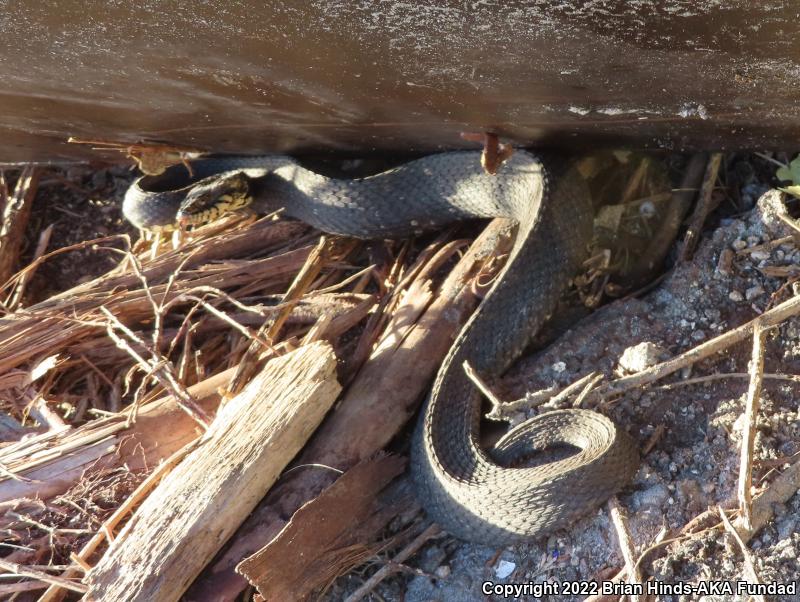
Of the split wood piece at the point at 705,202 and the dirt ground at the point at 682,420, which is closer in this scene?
the dirt ground at the point at 682,420

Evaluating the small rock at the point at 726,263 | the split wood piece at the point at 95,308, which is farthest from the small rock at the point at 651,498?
the split wood piece at the point at 95,308

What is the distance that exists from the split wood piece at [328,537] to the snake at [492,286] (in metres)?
0.17

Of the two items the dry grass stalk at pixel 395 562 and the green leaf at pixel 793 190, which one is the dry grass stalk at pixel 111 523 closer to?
the dry grass stalk at pixel 395 562

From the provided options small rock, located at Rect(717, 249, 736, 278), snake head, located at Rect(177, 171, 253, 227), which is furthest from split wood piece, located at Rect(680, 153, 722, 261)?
snake head, located at Rect(177, 171, 253, 227)

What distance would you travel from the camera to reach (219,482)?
2.87 meters

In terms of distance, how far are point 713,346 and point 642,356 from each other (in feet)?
0.85

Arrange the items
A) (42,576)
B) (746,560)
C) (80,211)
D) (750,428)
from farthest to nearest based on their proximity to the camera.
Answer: (80,211) → (42,576) → (750,428) → (746,560)

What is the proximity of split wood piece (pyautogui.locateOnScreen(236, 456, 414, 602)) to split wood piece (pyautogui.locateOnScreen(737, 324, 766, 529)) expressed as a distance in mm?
1249

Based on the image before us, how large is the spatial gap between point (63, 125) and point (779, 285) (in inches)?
141

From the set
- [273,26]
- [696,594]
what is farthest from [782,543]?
[273,26]

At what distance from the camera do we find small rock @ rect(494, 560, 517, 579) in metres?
2.78

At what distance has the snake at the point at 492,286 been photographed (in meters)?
2.78

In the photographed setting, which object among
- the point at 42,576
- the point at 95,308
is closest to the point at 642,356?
the point at 42,576

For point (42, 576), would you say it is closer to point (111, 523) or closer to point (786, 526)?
point (111, 523)
